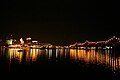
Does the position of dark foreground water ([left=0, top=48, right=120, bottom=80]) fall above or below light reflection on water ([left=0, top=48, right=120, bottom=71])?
below

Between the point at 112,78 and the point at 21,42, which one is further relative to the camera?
the point at 21,42

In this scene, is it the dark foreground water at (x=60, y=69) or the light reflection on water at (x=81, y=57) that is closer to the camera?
the dark foreground water at (x=60, y=69)

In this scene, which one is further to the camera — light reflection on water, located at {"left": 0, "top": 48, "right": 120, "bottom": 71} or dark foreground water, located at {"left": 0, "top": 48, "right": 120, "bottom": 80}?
light reflection on water, located at {"left": 0, "top": 48, "right": 120, "bottom": 71}

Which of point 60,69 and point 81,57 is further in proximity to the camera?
point 81,57

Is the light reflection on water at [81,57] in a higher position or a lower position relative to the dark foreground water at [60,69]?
higher

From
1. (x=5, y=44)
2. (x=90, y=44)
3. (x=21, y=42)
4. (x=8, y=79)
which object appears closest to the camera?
(x=8, y=79)

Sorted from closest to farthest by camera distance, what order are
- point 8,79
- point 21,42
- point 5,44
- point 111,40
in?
point 8,79 → point 5,44 → point 21,42 → point 111,40

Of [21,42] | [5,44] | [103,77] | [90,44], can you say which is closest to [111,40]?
[90,44]

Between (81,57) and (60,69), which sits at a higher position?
(81,57)

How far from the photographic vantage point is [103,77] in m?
22.1

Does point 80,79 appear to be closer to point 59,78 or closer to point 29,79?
point 59,78

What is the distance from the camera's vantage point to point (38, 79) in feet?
→ 69.9

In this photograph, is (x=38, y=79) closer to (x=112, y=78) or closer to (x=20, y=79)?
(x=20, y=79)

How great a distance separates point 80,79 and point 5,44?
110m
